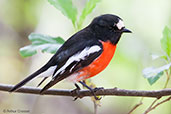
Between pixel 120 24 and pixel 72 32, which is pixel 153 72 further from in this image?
pixel 72 32

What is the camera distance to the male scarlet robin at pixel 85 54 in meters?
2.51

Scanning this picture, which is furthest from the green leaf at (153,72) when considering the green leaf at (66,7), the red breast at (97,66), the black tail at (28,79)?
the black tail at (28,79)

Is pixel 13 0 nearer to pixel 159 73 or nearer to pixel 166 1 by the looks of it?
pixel 166 1

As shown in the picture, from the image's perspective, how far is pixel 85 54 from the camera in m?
2.60

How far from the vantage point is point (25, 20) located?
4750mm

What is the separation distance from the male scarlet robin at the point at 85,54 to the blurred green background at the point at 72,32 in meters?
1.59

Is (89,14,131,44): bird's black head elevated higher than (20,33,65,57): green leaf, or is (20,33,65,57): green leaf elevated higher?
(20,33,65,57): green leaf

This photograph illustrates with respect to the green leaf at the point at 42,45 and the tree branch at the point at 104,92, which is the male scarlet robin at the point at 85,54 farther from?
the green leaf at the point at 42,45

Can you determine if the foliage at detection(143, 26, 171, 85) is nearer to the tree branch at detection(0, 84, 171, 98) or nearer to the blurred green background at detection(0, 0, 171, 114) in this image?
the tree branch at detection(0, 84, 171, 98)

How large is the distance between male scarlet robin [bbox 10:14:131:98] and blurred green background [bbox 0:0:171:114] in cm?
159

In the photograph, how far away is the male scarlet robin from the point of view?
2.51m

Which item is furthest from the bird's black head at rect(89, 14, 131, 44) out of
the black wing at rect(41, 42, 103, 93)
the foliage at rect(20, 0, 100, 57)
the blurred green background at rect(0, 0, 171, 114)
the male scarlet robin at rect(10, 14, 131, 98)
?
the blurred green background at rect(0, 0, 171, 114)

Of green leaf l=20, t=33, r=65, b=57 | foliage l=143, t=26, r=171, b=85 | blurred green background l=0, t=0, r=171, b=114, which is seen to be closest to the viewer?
foliage l=143, t=26, r=171, b=85

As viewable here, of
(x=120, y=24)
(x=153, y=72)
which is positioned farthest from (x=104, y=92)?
(x=120, y=24)
